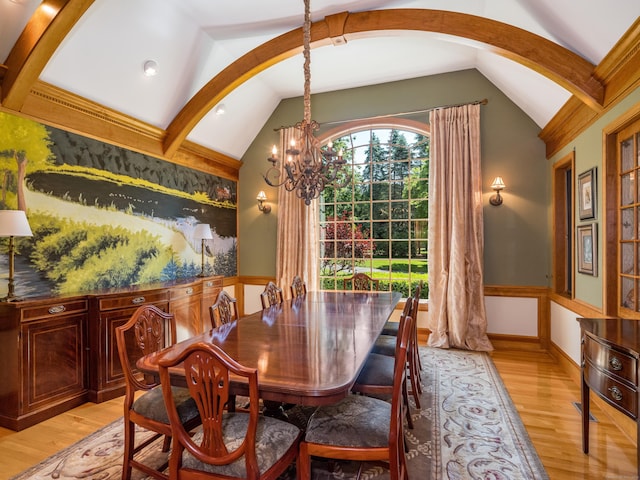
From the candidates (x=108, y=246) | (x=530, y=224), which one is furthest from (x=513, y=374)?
(x=108, y=246)

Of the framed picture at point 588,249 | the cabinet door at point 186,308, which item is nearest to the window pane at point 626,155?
the framed picture at point 588,249

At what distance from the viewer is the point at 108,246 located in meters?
3.65

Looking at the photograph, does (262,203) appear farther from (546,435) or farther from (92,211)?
(546,435)

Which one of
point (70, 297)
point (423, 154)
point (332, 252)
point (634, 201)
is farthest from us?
point (332, 252)

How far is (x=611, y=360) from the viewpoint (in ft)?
6.19

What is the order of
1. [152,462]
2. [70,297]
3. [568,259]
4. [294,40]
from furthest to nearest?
[568,259] → [294,40] → [70,297] → [152,462]

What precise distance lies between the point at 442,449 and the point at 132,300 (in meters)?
2.84

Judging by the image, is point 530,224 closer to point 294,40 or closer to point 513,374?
point 513,374

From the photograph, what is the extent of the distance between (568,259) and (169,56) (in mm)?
5065

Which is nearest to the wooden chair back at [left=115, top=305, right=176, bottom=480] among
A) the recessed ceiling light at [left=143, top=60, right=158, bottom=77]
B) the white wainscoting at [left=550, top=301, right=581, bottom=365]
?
the recessed ceiling light at [left=143, top=60, right=158, bottom=77]

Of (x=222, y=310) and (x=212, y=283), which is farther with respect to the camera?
(x=212, y=283)

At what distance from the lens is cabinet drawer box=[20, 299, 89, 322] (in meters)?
2.57

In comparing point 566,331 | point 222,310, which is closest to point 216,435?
point 222,310

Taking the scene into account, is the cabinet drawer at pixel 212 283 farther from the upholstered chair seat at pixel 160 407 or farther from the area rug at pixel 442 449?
the upholstered chair seat at pixel 160 407
